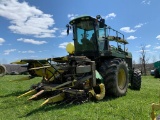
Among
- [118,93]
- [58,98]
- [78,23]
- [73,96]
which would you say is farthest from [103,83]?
[78,23]

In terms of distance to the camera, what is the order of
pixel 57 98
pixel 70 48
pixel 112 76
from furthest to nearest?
A: pixel 70 48
pixel 112 76
pixel 57 98

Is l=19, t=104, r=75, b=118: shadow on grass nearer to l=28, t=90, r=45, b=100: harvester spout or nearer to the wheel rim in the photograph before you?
l=28, t=90, r=45, b=100: harvester spout

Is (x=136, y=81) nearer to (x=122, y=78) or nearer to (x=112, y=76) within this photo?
(x=122, y=78)

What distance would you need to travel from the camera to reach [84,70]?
823cm

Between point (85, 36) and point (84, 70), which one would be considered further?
point (85, 36)

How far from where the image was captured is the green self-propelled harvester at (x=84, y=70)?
26.9ft

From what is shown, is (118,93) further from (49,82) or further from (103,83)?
(49,82)

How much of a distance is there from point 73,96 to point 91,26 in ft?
11.2

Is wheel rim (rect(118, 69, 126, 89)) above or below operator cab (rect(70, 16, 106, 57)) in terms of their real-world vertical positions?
below

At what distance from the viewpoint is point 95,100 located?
8.52 metres

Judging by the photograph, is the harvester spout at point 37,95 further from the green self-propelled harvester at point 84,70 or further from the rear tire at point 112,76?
the rear tire at point 112,76

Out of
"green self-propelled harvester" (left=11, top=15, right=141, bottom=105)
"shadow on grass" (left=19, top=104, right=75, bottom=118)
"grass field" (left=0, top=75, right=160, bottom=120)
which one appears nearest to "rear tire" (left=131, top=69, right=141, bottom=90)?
"green self-propelled harvester" (left=11, top=15, right=141, bottom=105)

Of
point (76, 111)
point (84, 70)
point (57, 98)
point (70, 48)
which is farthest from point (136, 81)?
point (76, 111)

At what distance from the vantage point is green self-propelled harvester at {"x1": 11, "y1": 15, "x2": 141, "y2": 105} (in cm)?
820
